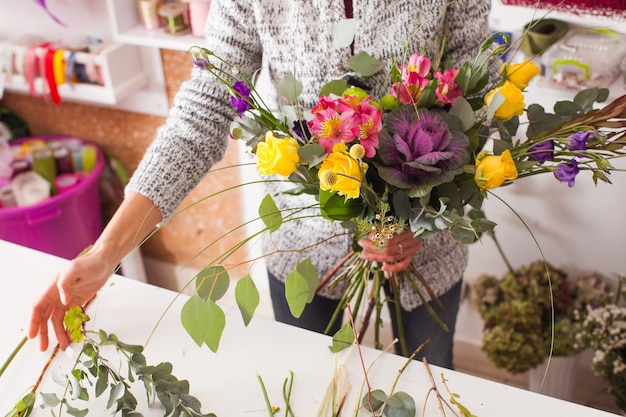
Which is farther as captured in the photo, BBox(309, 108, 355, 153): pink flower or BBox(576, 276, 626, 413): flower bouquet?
BBox(576, 276, 626, 413): flower bouquet

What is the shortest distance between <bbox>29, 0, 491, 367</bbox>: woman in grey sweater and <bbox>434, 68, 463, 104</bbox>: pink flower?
Answer: 0.48ft

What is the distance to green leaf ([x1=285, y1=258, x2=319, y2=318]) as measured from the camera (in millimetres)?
800

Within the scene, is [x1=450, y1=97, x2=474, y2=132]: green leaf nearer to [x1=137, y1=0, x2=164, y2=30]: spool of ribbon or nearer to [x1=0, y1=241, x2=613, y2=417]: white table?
[x1=0, y1=241, x2=613, y2=417]: white table

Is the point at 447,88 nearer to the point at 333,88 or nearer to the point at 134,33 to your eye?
the point at 333,88

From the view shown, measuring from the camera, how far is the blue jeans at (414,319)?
4.02 feet

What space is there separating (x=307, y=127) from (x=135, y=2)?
3.78ft

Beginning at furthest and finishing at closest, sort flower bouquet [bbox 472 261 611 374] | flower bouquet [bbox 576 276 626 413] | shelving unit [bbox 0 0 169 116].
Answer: shelving unit [bbox 0 0 169 116] → flower bouquet [bbox 472 261 611 374] → flower bouquet [bbox 576 276 626 413]

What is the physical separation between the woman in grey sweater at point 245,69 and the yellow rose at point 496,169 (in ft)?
0.62

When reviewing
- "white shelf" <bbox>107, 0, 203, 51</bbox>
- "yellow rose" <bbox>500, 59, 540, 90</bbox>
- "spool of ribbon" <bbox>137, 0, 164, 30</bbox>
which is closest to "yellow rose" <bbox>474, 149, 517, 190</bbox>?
"yellow rose" <bbox>500, 59, 540, 90</bbox>

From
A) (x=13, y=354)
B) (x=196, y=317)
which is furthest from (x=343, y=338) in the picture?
(x=13, y=354)

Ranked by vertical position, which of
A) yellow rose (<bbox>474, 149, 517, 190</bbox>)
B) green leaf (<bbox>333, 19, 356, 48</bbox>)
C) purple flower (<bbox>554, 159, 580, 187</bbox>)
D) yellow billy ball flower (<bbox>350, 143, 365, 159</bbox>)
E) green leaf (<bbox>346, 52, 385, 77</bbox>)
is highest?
green leaf (<bbox>333, 19, 356, 48</bbox>)

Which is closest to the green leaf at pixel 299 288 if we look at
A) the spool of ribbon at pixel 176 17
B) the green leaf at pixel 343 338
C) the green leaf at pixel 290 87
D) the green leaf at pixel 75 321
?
the green leaf at pixel 343 338

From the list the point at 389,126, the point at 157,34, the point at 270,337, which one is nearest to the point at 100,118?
the point at 157,34

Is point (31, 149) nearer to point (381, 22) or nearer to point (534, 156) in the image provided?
point (381, 22)
